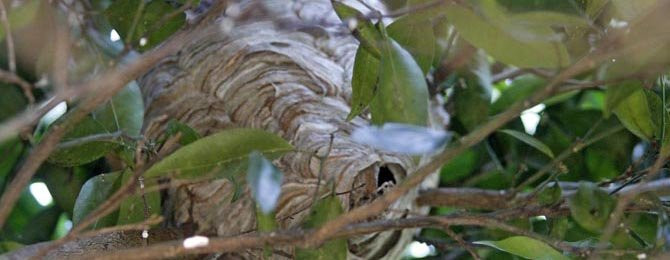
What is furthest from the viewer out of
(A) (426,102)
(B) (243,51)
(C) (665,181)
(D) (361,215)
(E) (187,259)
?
(B) (243,51)

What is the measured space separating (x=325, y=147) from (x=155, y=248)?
0.57m

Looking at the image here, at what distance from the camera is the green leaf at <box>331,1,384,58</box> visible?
1.24 m

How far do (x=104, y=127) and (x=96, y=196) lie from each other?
0.36ft

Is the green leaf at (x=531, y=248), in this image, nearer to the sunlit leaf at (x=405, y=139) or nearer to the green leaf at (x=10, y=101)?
the sunlit leaf at (x=405, y=139)

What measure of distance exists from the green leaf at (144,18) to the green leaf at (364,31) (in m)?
0.25

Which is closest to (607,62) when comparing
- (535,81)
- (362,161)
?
(362,161)

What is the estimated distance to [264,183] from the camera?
3.12 ft

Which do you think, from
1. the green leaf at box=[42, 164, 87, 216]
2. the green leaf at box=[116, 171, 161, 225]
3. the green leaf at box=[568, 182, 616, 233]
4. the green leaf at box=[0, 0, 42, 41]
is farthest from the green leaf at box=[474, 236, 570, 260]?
the green leaf at box=[42, 164, 87, 216]

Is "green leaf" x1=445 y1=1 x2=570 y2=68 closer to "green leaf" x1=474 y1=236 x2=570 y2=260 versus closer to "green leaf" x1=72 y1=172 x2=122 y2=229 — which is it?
"green leaf" x1=474 y1=236 x2=570 y2=260

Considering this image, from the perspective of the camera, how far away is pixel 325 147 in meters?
1.56

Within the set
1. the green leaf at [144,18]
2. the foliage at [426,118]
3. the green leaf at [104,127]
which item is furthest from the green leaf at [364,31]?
the green leaf at [104,127]

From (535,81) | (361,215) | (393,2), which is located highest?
(535,81)

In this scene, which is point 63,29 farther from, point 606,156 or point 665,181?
point 606,156

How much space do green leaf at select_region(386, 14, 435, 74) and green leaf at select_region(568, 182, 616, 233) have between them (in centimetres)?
31
